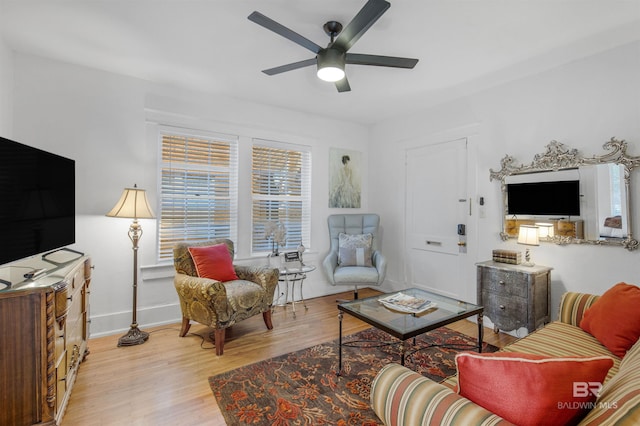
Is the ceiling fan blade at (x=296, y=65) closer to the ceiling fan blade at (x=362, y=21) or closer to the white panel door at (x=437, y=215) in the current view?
the ceiling fan blade at (x=362, y=21)

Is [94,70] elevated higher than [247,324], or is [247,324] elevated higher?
[94,70]

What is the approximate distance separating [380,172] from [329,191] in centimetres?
89

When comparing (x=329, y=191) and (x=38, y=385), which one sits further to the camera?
(x=329, y=191)

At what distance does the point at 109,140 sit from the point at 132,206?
0.81 metres

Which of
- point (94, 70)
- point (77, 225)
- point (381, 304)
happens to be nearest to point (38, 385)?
point (77, 225)

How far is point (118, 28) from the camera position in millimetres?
2217

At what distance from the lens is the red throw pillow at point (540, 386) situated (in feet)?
2.62

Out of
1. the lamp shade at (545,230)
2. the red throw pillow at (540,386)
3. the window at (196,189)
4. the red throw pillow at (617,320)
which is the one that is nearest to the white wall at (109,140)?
the window at (196,189)

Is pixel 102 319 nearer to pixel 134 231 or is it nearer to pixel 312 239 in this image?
pixel 134 231

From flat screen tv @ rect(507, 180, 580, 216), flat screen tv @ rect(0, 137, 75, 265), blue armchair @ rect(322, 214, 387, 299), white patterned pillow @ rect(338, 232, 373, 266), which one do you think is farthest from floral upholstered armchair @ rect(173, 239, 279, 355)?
flat screen tv @ rect(507, 180, 580, 216)

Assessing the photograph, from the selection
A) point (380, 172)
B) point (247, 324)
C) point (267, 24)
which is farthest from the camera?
Answer: point (380, 172)

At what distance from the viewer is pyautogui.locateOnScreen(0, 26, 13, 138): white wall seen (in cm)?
236

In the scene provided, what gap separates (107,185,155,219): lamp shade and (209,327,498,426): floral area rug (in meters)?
1.59

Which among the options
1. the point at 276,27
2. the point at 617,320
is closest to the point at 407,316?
the point at 617,320
